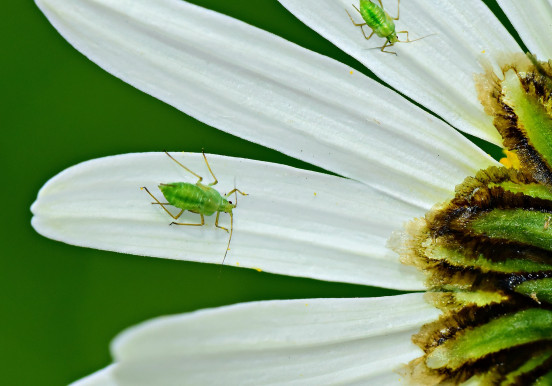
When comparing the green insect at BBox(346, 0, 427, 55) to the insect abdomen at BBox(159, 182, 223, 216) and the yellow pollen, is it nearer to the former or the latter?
the yellow pollen

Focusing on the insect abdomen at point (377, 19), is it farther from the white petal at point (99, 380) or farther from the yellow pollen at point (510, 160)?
the white petal at point (99, 380)

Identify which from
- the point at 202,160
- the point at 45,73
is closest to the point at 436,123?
the point at 202,160

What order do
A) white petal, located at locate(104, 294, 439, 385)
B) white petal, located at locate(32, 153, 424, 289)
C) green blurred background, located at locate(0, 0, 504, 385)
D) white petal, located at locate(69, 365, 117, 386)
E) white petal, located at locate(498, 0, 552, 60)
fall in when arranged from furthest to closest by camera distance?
green blurred background, located at locate(0, 0, 504, 385), white petal, located at locate(498, 0, 552, 60), white petal, located at locate(32, 153, 424, 289), white petal, located at locate(69, 365, 117, 386), white petal, located at locate(104, 294, 439, 385)

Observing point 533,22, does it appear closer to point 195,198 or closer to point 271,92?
point 271,92

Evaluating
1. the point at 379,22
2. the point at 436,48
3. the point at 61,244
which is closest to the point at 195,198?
the point at 61,244

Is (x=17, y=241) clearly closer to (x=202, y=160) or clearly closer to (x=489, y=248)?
(x=202, y=160)

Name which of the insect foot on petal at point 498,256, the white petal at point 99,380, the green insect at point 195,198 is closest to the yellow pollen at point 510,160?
the insect foot on petal at point 498,256

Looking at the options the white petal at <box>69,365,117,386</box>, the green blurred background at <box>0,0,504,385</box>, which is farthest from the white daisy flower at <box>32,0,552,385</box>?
the green blurred background at <box>0,0,504,385</box>
